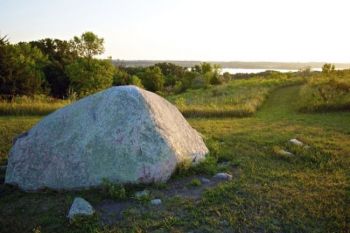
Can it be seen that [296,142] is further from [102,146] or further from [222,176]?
[102,146]

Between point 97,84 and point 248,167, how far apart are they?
161 feet

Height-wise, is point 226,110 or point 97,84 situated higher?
point 226,110

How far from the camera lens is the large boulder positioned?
7047 mm

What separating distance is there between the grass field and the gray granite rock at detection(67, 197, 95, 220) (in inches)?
5.6

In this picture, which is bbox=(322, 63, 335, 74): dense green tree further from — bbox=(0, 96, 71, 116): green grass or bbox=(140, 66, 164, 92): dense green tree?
bbox=(140, 66, 164, 92): dense green tree

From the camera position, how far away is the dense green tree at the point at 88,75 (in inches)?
2074

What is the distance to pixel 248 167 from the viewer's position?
27.3 ft

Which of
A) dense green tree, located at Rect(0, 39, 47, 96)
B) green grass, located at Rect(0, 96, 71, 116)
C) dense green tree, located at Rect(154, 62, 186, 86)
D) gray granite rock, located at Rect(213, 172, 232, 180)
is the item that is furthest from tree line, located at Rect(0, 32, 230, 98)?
gray granite rock, located at Rect(213, 172, 232, 180)

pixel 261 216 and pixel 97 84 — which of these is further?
pixel 97 84

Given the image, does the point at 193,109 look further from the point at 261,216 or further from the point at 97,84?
the point at 97,84

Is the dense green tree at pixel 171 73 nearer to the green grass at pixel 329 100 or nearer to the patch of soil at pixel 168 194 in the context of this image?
the green grass at pixel 329 100

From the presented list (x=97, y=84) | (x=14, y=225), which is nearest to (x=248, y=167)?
(x=14, y=225)

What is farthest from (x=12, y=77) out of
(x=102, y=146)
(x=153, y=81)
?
(x=153, y=81)

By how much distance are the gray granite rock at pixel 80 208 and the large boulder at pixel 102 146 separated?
90cm
